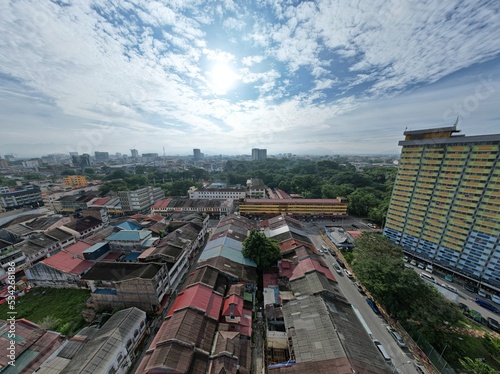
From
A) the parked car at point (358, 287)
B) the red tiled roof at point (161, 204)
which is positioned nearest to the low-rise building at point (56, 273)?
the red tiled roof at point (161, 204)

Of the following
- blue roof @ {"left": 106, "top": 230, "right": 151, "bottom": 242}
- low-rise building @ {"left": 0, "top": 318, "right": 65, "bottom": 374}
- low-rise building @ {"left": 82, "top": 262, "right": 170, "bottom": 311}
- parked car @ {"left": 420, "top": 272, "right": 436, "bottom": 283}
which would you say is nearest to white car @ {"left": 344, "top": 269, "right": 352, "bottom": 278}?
parked car @ {"left": 420, "top": 272, "right": 436, "bottom": 283}

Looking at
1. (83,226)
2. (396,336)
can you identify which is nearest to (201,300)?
(396,336)

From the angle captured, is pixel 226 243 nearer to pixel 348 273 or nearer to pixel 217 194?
pixel 348 273

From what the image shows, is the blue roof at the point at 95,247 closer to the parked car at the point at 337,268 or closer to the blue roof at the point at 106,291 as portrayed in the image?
the blue roof at the point at 106,291

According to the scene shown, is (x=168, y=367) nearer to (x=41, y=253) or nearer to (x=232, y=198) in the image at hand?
(x=41, y=253)

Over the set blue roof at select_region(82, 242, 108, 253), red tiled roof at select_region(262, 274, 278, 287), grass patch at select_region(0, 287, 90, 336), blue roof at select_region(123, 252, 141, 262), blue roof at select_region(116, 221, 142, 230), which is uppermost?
blue roof at select_region(116, 221, 142, 230)

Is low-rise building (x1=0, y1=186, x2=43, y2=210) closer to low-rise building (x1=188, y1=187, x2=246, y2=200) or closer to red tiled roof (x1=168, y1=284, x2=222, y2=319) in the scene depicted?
low-rise building (x1=188, y1=187, x2=246, y2=200)

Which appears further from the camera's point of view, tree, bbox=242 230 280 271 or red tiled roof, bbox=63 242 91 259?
red tiled roof, bbox=63 242 91 259
